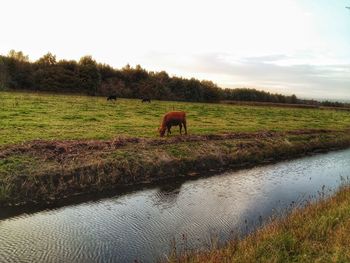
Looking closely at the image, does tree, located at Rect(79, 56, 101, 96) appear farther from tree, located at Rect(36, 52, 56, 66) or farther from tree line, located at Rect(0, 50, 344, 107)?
tree, located at Rect(36, 52, 56, 66)

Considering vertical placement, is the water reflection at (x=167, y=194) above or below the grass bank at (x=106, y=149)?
below

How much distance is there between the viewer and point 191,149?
22797 millimetres

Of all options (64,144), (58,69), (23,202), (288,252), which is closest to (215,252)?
(288,252)

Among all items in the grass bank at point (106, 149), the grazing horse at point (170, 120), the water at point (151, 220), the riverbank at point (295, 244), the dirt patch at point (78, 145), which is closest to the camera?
the riverbank at point (295, 244)

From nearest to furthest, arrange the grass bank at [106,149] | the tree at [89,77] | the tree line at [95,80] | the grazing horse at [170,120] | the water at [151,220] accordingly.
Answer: the water at [151,220] → the grass bank at [106,149] → the grazing horse at [170,120] → the tree line at [95,80] → the tree at [89,77]

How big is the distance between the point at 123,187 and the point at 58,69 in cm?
5812

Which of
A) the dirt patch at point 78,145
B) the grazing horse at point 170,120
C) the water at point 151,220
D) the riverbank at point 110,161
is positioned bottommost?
the water at point 151,220

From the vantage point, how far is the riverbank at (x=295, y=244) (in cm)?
884

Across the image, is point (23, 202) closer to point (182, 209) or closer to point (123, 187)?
point (123, 187)

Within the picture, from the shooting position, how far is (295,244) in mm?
9664

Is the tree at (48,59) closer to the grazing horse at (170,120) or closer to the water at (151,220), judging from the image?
the grazing horse at (170,120)

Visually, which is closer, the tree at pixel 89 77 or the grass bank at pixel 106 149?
the grass bank at pixel 106 149

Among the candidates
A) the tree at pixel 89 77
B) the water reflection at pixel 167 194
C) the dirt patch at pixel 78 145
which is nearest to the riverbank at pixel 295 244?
the water reflection at pixel 167 194

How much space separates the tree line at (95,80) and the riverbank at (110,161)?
4308 centimetres
